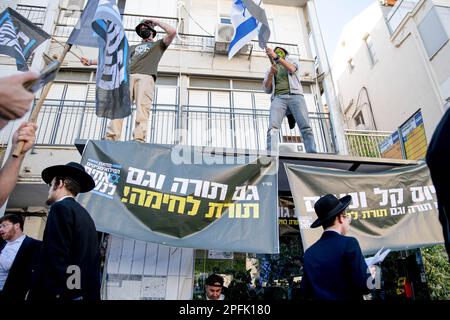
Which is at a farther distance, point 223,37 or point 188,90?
point 223,37

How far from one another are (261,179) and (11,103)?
14.1 feet

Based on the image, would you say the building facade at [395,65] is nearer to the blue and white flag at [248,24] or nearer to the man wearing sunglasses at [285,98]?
the man wearing sunglasses at [285,98]

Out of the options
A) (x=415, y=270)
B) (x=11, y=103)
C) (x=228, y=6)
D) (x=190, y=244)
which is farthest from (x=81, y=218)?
(x=228, y=6)

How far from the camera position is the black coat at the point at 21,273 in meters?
3.76

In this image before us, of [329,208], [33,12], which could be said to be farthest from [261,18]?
[33,12]

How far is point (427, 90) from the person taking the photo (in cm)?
1158

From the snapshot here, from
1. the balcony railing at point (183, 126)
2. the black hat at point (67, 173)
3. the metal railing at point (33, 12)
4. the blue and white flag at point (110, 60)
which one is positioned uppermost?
the metal railing at point (33, 12)

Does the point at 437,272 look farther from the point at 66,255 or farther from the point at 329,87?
the point at 66,255

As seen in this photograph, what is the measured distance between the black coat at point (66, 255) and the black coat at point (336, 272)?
1795 mm

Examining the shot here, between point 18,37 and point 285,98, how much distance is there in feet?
17.2

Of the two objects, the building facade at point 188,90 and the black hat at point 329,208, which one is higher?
the building facade at point 188,90

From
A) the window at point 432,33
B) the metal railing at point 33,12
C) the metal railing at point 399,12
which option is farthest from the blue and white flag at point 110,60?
the metal railing at point 399,12

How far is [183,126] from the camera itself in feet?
27.7

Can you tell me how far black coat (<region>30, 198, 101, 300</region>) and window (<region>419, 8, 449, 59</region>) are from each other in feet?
→ 42.2
